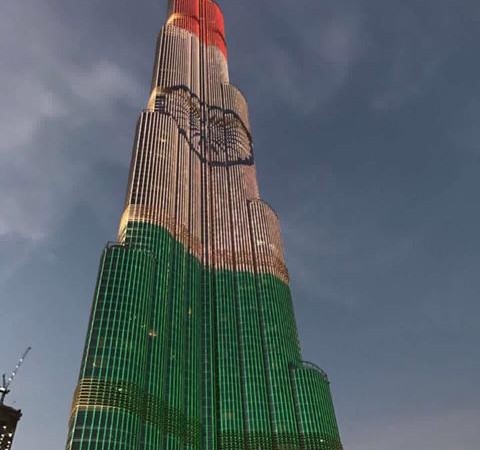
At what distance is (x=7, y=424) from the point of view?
6521 inches

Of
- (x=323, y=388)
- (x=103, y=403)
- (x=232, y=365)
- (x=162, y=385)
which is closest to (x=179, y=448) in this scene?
(x=162, y=385)

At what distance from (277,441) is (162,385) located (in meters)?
48.5

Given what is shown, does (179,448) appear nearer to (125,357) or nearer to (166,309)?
(125,357)

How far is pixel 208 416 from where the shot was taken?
578 feet

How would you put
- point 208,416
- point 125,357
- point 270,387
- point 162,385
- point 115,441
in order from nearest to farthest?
1. point 115,441
2. point 125,357
3. point 162,385
4. point 208,416
5. point 270,387

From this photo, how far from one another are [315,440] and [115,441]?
3031 inches

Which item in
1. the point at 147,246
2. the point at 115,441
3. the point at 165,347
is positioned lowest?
the point at 115,441

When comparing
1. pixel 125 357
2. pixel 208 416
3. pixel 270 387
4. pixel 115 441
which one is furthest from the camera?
pixel 270 387

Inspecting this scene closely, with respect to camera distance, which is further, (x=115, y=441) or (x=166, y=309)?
(x=166, y=309)

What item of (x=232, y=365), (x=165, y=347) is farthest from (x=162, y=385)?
(x=232, y=365)

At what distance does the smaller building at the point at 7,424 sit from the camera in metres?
160

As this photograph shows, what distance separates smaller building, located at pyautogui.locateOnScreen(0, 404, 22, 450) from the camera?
15988cm

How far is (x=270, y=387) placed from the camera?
192m

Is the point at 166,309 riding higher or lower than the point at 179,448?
higher
